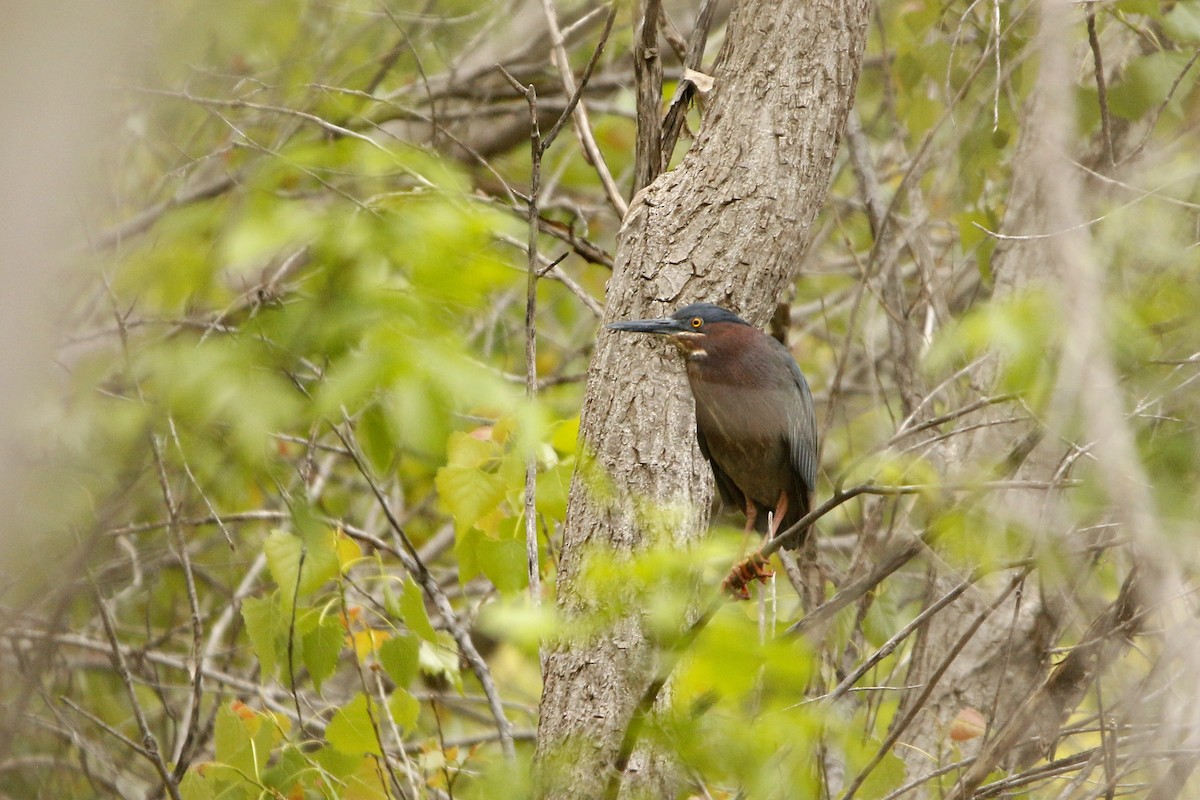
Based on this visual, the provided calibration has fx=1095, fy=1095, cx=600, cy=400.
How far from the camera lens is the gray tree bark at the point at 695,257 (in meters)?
2.97

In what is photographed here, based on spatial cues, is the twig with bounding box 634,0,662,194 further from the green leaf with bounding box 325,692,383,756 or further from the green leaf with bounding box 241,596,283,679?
the green leaf with bounding box 325,692,383,756

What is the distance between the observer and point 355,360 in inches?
75.4

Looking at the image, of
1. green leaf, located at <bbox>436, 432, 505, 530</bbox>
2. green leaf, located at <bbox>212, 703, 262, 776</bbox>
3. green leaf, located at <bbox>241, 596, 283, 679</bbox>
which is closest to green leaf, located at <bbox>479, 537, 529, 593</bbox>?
green leaf, located at <bbox>436, 432, 505, 530</bbox>

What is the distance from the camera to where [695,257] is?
329cm

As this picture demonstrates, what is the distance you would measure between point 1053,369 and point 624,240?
1376 mm

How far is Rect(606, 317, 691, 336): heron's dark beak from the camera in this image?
3.17m

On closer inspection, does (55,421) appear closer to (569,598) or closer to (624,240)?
(569,598)

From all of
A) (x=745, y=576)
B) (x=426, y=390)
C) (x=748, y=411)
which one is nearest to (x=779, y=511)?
(x=748, y=411)

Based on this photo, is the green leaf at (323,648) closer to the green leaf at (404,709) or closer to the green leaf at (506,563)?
the green leaf at (404,709)

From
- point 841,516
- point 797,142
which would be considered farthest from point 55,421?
point 841,516

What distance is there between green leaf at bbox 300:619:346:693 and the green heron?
4.06 feet

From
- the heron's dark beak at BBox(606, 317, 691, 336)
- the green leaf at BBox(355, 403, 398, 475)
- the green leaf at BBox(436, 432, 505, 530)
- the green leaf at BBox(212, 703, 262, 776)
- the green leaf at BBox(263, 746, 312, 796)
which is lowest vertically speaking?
the green leaf at BBox(263, 746, 312, 796)

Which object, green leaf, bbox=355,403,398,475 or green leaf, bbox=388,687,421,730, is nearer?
green leaf, bbox=355,403,398,475

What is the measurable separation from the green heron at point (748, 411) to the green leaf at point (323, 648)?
4.06 ft
